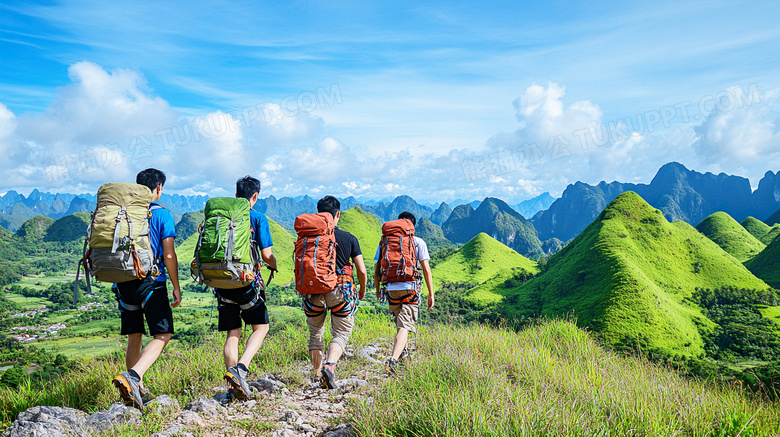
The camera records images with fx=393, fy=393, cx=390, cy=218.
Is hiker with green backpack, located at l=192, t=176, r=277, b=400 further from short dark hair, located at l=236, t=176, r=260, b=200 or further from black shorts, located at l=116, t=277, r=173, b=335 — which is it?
black shorts, located at l=116, t=277, r=173, b=335

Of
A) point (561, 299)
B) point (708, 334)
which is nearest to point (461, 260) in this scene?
point (561, 299)

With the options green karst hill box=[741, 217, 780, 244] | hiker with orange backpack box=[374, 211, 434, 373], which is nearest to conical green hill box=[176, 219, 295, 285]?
hiker with orange backpack box=[374, 211, 434, 373]

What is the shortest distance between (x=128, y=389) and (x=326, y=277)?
1.88m

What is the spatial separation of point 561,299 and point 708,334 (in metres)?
19.3

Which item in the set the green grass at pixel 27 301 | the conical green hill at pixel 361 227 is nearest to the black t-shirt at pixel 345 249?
the green grass at pixel 27 301

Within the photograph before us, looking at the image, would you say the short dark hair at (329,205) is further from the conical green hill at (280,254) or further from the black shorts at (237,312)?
the conical green hill at (280,254)

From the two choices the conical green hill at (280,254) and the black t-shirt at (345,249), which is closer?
the black t-shirt at (345,249)

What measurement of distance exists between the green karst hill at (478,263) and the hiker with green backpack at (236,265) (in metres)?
93.2

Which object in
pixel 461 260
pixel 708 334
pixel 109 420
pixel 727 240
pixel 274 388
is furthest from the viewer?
pixel 461 260

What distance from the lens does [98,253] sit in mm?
3371

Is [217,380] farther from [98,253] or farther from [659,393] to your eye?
[659,393]

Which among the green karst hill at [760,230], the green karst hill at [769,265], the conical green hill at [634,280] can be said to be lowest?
the green karst hill at [760,230]

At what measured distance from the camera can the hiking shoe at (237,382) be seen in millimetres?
3605

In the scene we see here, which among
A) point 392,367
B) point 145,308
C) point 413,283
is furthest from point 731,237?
point 145,308
